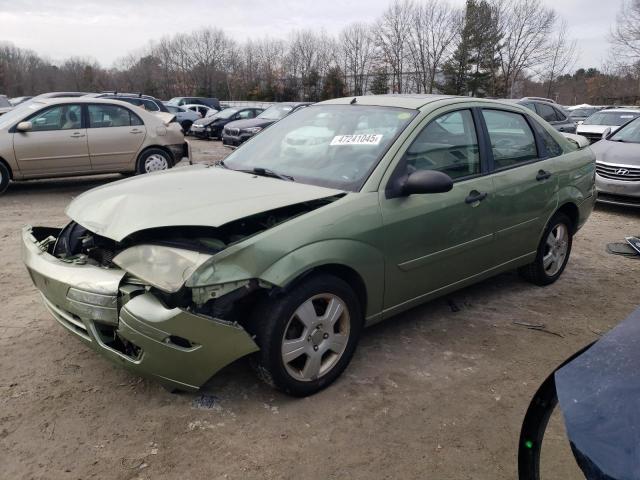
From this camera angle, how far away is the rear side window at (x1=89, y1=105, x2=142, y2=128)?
881 centimetres

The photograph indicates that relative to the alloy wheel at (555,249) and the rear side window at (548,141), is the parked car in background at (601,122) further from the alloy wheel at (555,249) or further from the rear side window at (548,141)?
the rear side window at (548,141)

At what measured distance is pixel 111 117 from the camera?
8.98m

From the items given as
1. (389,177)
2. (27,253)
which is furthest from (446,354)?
(27,253)

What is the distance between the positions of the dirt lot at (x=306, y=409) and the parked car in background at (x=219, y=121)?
16627mm

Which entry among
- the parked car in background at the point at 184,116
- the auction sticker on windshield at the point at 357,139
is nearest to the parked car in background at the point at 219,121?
the parked car in background at the point at 184,116

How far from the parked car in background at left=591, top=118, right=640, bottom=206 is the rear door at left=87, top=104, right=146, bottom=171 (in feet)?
25.2

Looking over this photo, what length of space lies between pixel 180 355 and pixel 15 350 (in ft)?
5.24

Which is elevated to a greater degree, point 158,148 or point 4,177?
point 158,148

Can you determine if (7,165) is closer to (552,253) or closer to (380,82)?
(552,253)

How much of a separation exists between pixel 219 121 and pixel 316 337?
18373 millimetres

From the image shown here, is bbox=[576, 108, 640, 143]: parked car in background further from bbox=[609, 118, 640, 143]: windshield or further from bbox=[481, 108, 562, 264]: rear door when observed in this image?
bbox=[481, 108, 562, 264]: rear door

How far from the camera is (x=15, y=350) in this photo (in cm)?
345

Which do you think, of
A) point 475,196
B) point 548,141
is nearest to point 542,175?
point 548,141

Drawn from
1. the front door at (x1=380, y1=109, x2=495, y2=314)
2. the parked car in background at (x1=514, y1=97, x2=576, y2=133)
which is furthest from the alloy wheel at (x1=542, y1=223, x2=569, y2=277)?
the parked car in background at (x1=514, y1=97, x2=576, y2=133)
